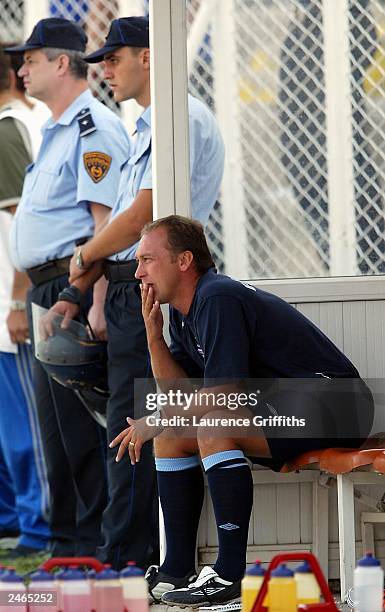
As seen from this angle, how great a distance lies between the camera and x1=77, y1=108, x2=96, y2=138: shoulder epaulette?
5.92 meters

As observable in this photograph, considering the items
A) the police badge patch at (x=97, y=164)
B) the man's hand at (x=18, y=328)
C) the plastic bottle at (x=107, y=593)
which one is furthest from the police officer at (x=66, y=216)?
the plastic bottle at (x=107, y=593)

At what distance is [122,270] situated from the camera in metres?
5.49

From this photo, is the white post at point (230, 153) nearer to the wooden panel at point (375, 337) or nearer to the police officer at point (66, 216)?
the wooden panel at point (375, 337)

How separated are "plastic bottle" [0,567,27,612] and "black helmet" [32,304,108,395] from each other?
2.26 meters

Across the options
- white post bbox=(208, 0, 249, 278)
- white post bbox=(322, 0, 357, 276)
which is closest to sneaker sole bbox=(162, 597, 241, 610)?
white post bbox=(208, 0, 249, 278)

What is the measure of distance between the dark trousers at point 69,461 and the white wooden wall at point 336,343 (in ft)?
3.22

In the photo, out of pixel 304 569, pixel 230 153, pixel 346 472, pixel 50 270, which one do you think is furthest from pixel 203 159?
pixel 304 569

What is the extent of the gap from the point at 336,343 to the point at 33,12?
3.83 metres

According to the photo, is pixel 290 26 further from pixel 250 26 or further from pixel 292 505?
pixel 292 505

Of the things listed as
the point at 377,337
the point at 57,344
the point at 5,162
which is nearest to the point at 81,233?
the point at 57,344

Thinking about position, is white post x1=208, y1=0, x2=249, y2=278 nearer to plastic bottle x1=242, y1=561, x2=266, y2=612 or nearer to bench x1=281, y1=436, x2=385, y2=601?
bench x1=281, y1=436, x2=385, y2=601

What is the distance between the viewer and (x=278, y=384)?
4.60m

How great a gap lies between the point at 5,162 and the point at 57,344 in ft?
4.61

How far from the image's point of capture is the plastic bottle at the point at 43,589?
3.35m
